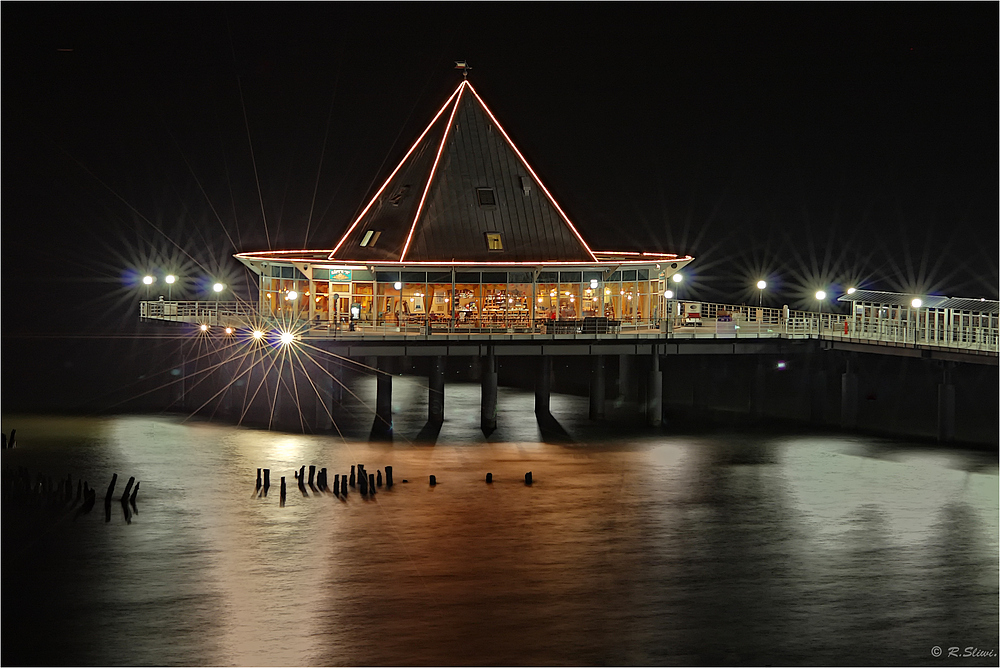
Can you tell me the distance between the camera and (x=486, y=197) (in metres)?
76.1

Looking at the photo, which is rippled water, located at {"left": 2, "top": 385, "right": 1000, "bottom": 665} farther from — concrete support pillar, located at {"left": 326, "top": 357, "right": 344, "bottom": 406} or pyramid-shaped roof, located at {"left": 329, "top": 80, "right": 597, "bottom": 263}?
pyramid-shaped roof, located at {"left": 329, "top": 80, "right": 597, "bottom": 263}

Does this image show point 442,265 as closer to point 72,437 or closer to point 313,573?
point 72,437

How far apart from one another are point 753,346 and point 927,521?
956 inches

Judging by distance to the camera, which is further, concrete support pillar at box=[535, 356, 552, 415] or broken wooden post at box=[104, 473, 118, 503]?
concrete support pillar at box=[535, 356, 552, 415]

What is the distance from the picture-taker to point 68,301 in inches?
7224

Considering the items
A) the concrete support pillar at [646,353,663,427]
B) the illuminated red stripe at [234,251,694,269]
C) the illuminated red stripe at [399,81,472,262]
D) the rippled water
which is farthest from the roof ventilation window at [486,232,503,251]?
the rippled water

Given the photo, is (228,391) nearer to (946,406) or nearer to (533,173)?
(533,173)

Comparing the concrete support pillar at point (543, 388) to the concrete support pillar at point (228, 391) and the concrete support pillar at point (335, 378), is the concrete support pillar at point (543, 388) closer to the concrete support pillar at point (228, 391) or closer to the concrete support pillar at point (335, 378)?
the concrete support pillar at point (335, 378)

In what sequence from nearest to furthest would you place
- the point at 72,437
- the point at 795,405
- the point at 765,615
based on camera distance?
the point at 765,615
the point at 72,437
the point at 795,405

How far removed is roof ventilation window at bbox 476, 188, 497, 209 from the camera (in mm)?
75750

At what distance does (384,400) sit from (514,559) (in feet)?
88.0

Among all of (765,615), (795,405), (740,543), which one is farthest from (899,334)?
(765,615)

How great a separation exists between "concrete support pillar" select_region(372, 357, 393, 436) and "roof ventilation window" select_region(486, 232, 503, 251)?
8.66 metres

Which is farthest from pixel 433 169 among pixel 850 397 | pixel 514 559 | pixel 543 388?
pixel 514 559
